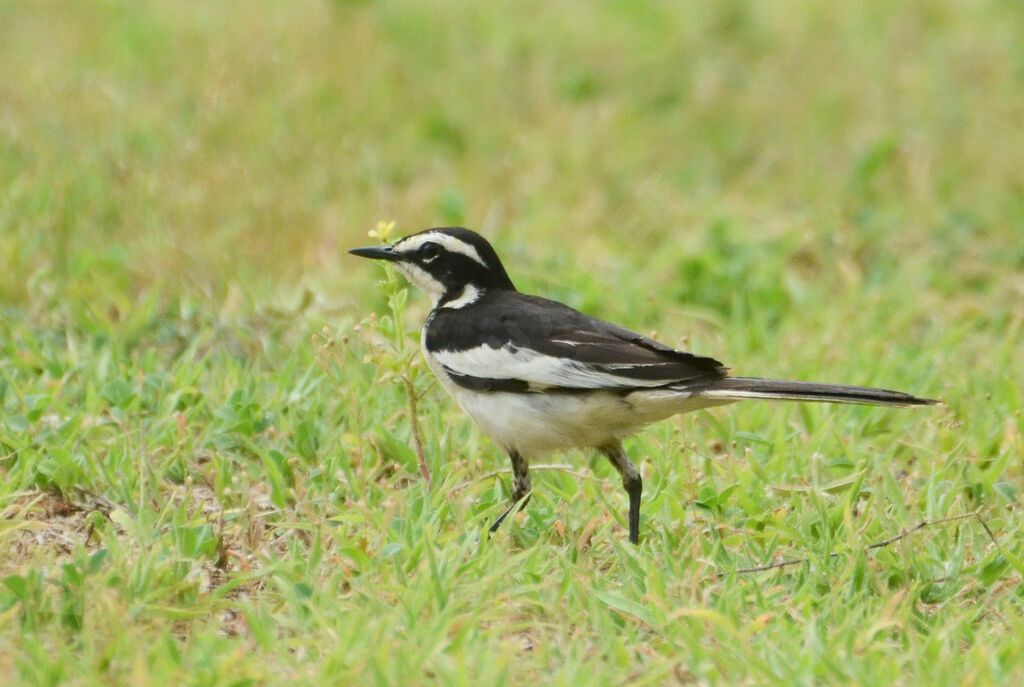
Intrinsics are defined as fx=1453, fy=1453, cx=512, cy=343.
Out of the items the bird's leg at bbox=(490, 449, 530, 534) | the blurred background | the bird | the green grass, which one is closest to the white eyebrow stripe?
the bird

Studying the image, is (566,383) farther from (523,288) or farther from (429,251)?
(523,288)

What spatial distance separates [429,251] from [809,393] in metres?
1.77

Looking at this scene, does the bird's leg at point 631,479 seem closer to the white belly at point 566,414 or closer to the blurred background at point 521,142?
the white belly at point 566,414

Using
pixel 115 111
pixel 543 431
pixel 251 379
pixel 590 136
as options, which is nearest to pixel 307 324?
pixel 251 379

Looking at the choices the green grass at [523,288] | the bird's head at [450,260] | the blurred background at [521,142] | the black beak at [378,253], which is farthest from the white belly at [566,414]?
the blurred background at [521,142]

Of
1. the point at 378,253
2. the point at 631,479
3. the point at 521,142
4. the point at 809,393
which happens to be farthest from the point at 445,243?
the point at 521,142

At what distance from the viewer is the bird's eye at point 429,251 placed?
5762 mm

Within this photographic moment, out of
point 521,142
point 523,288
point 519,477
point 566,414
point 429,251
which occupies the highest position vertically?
point 521,142

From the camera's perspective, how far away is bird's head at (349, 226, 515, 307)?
5742 mm

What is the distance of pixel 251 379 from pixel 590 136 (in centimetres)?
453

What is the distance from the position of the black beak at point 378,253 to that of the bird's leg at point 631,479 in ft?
3.95

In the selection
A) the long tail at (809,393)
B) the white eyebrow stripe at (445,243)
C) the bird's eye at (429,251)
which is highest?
the white eyebrow stripe at (445,243)

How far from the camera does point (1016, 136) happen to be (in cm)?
1055

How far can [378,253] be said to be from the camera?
5.77 metres
